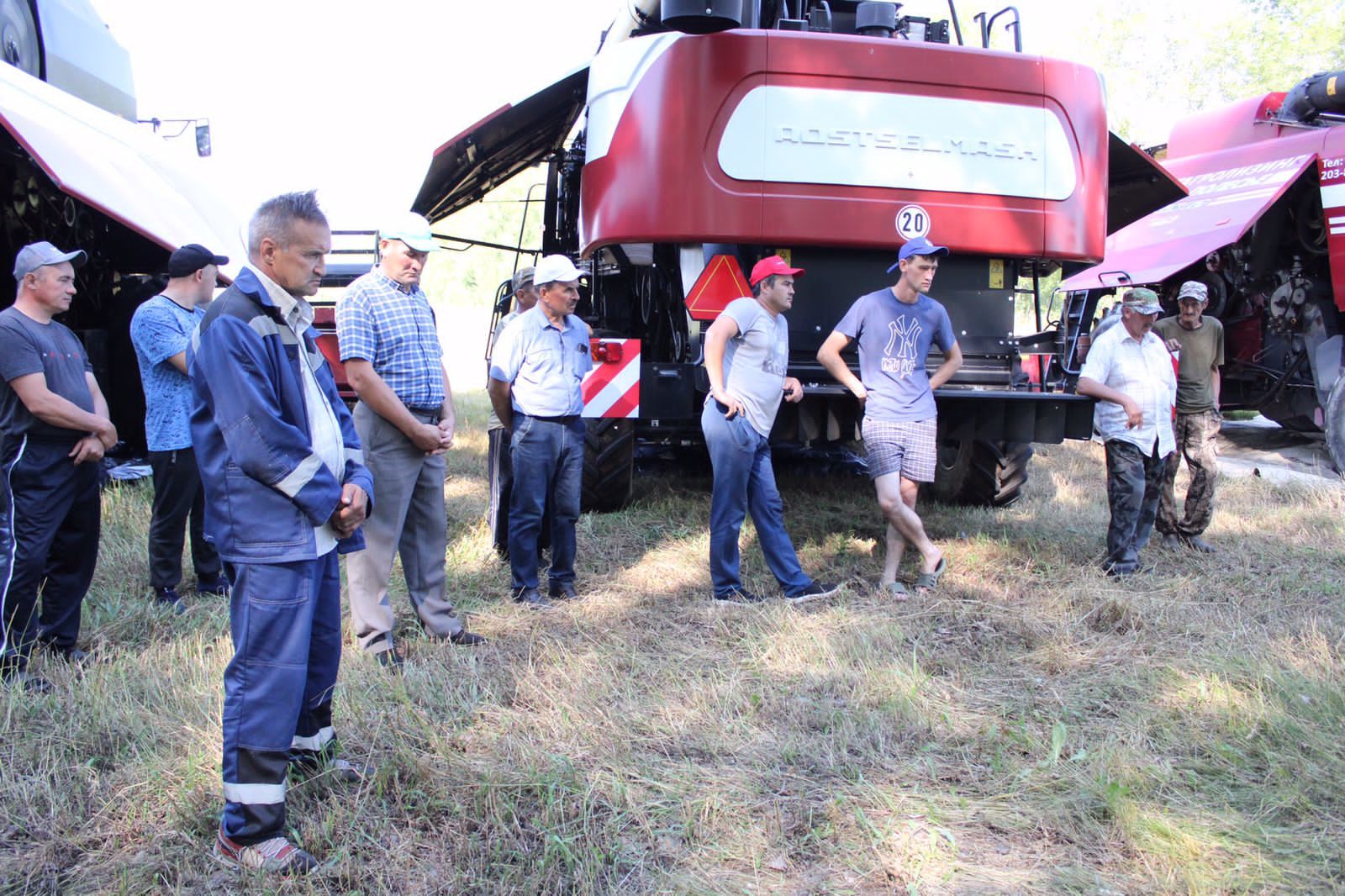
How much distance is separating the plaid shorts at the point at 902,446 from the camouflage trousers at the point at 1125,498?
120 cm

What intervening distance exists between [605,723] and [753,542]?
9.86ft

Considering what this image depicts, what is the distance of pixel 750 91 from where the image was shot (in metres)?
5.29

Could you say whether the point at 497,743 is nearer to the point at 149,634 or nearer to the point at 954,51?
the point at 149,634

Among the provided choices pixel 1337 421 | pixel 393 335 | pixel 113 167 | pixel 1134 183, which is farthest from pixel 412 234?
pixel 1337 421

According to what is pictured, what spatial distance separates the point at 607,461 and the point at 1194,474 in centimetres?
361

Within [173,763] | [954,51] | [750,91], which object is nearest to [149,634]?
[173,763]

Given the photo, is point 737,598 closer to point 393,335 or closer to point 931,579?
point 931,579

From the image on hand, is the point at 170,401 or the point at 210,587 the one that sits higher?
the point at 170,401

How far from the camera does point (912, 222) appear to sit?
18.0 feet

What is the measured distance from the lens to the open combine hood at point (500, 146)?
632 cm

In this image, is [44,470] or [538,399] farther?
[538,399]

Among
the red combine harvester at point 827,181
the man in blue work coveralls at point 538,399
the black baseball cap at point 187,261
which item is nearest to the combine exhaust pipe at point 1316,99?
the red combine harvester at point 827,181

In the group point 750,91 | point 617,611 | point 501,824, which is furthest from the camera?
point 750,91

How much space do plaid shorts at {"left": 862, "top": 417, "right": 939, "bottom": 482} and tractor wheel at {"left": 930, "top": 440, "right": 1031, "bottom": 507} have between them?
1.86 m
